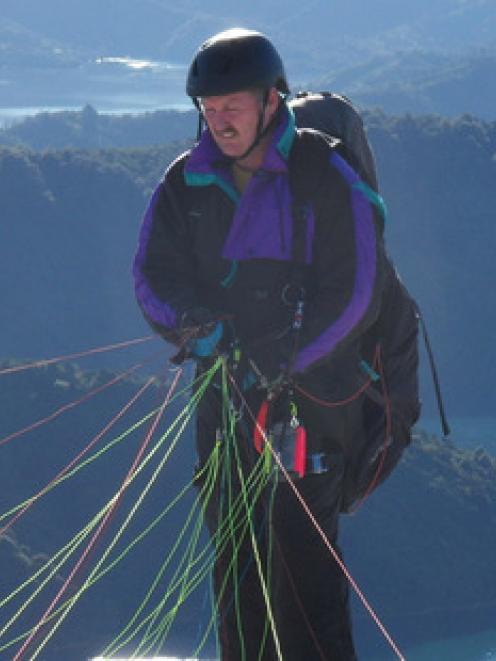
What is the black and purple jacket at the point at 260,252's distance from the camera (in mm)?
3773

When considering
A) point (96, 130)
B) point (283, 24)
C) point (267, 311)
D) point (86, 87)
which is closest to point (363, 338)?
point (267, 311)

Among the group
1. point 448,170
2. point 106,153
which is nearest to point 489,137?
point 448,170

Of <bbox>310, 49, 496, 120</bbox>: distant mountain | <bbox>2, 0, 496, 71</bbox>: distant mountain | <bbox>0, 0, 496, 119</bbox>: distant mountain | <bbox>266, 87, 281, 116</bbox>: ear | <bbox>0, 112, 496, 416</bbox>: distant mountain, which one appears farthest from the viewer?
<bbox>310, 49, 496, 120</bbox>: distant mountain

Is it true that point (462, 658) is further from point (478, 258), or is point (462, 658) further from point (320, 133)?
point (320, 133)

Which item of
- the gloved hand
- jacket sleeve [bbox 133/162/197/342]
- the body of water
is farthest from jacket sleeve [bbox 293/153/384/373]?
the body of water

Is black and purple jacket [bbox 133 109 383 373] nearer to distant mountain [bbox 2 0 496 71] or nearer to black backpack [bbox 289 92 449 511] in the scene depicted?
black backpack [bbox 289 92 449 511]

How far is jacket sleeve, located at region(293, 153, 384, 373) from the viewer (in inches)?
148

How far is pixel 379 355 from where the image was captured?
4309 millimetres

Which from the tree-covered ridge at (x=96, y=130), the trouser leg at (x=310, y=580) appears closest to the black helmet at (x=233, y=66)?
the trouser leg at (x=310, y=580)

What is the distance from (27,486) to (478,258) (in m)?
47.3

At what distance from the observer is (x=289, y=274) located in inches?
151

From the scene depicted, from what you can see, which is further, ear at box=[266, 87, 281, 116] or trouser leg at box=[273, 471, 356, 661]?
trouser leg at box=[273, 471, 356, 661]

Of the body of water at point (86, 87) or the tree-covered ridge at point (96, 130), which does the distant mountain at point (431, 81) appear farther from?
the body of water at point (86, 87)

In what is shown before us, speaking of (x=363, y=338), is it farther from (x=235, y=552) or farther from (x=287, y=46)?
(x=287, y=46)
